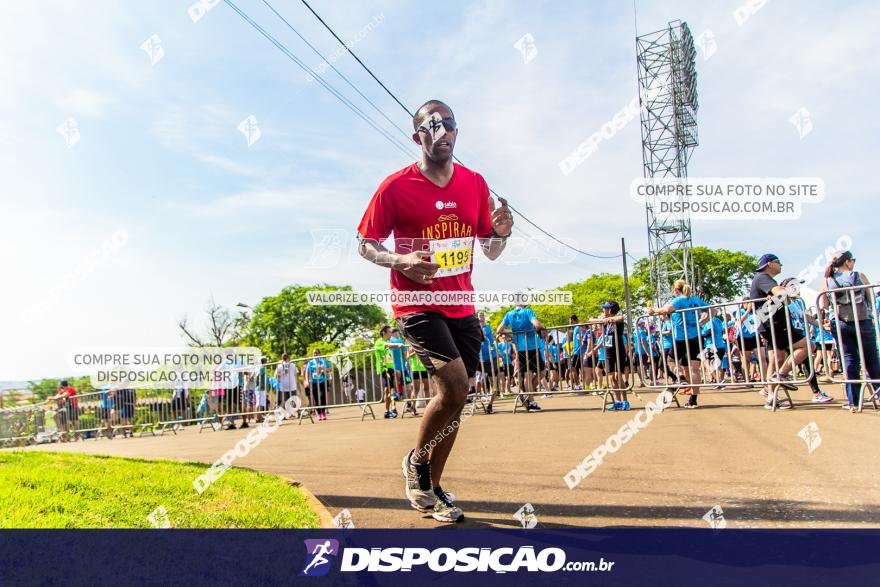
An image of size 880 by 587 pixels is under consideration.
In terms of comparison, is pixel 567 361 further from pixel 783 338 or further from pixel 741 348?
pixel 783 338

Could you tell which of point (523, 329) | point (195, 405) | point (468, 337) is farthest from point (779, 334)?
point (195, 405)

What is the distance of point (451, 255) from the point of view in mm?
3527

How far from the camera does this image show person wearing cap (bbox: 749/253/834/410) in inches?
309

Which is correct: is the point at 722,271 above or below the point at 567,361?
above

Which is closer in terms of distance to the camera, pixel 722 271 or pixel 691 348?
pixel 691 348

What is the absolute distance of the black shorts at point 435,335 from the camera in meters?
3.35

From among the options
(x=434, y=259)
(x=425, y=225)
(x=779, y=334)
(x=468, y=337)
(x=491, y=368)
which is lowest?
(x=491, y=368)

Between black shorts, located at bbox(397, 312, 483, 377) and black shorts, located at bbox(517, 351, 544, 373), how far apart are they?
6.71m

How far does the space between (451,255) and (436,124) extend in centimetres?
76

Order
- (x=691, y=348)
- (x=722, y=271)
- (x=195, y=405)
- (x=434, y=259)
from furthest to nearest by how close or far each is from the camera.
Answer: (x=722, y=271)
(x=195, y=405)
(x=691, y=348)
(x=434, y=259)

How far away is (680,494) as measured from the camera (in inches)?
141

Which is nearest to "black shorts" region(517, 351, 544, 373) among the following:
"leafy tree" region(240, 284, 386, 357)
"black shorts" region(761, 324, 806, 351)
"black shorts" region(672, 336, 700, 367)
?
"black shorts" region(672, 336, 700, 367)

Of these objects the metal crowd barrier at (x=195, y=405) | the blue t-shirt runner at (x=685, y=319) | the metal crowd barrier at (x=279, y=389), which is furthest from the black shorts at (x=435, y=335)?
the metal crowd barrier at (x=279, y=389)

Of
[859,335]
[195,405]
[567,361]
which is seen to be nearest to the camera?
[859,335]
